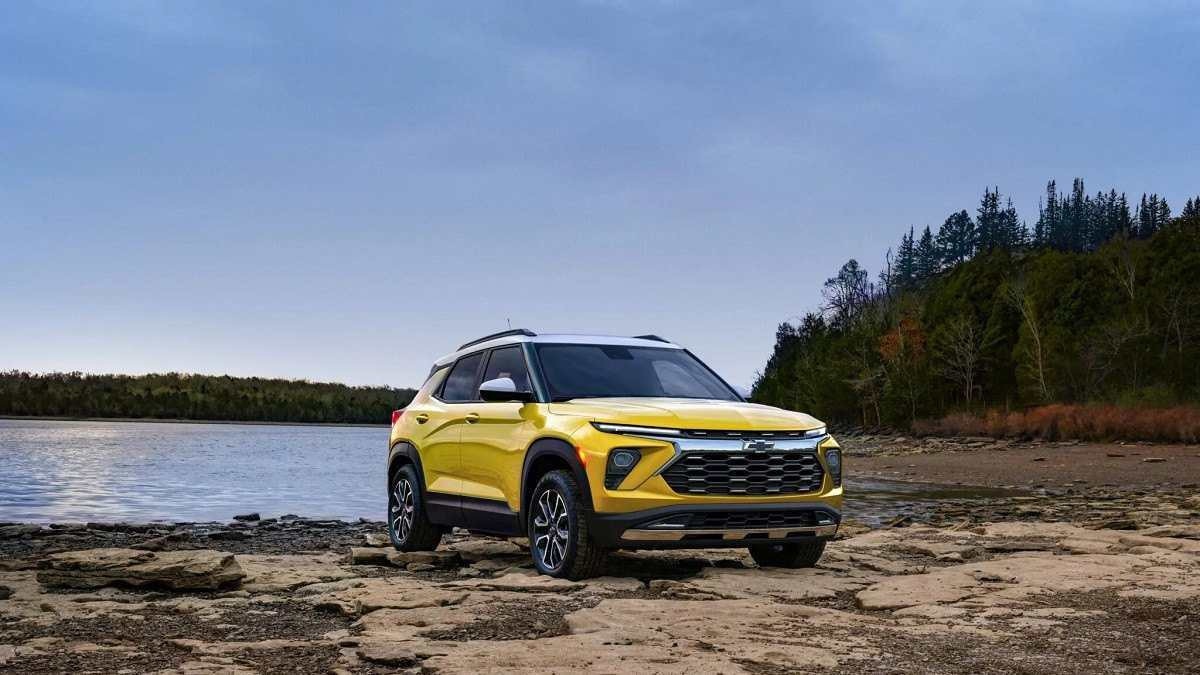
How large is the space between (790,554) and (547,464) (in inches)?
84.9

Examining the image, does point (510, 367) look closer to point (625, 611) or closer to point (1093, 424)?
point (625, 611)

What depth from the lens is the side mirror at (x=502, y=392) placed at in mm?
9812

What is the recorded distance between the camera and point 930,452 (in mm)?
55781

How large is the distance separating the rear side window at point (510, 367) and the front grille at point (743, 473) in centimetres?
173

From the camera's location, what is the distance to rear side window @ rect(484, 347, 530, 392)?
412 inches

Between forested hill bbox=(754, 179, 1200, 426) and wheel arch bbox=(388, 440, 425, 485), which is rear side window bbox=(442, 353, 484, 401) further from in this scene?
forested hill bbox=(754, 179, 1200, 426)

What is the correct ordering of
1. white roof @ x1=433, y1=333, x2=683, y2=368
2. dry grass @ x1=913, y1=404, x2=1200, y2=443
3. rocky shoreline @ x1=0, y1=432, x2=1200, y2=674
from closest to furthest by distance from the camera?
rocky shoreline @ x1=0, y1=432, x2=1200, y2=674, white roof @ x1=433, y1=333, x2=683, y2=368, dry grass @ x1=913, y1=404, x2=1200, y2=443

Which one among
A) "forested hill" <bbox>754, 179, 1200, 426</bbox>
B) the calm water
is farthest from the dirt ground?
"forested hill" <bbox>754, 179, 1200, 426</bbox>

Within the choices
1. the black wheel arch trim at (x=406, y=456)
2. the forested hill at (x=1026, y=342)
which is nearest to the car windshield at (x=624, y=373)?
the black wheel arch trim at (x=406, y=456)

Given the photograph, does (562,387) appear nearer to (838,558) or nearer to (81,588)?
(838,558)

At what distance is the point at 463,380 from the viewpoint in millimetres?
11672

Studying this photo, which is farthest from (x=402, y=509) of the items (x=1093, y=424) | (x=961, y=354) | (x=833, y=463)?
(x=961, y=354)

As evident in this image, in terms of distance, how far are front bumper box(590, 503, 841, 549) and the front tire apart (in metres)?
0.13

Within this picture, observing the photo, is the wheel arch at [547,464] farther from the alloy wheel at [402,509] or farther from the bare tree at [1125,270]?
the bare tree at [1125,270]
